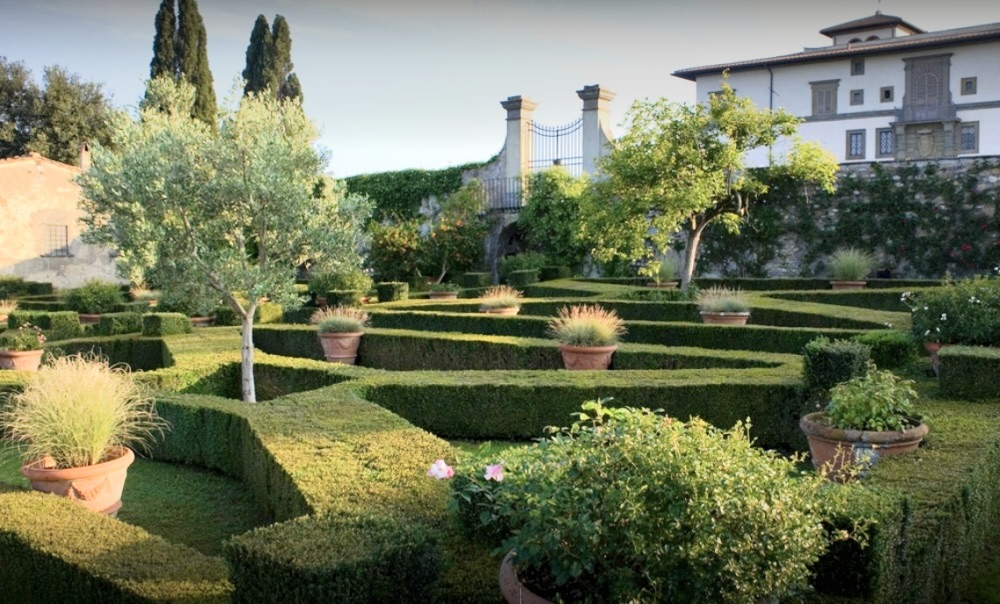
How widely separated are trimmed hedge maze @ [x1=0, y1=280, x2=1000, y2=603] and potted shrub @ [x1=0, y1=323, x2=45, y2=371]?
2468mm

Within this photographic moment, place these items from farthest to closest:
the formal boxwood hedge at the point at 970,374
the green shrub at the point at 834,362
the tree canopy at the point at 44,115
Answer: the tree canopy at the point at 44,115, the formal boxwood hedge at the point at 970,374, the green shrub at the point at 834,362

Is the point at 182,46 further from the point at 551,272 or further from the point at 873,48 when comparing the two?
the point at 873,48

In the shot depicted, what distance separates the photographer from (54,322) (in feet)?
46.1

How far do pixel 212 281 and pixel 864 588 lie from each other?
6846mm

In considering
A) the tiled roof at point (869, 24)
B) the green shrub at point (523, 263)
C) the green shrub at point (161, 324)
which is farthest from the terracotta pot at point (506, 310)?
the tiled roof at point (869, 24)

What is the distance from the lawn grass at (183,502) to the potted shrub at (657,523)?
2.87 meters

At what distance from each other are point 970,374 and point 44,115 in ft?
116

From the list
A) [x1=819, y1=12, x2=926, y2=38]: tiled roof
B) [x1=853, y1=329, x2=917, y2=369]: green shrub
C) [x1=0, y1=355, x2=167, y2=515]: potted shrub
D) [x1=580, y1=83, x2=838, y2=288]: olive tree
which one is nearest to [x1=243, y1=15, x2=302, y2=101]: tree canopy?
[x1=580, y1=83, x2=838, y2=288]: olive tree

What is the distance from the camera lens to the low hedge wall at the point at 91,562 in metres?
3.05

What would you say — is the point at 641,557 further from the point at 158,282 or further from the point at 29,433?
the point at 158,282

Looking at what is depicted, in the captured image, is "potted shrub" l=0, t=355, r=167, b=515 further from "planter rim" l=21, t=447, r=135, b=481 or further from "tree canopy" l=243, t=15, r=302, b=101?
"tree canopy" l=243, t=15, r=302, b=101

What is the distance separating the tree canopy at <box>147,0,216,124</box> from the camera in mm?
29078


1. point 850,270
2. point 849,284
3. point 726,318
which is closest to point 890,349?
point 726,318

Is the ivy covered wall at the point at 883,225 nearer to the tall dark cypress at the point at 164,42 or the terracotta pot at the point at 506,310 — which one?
the terracotta pot at the point at 506,310
